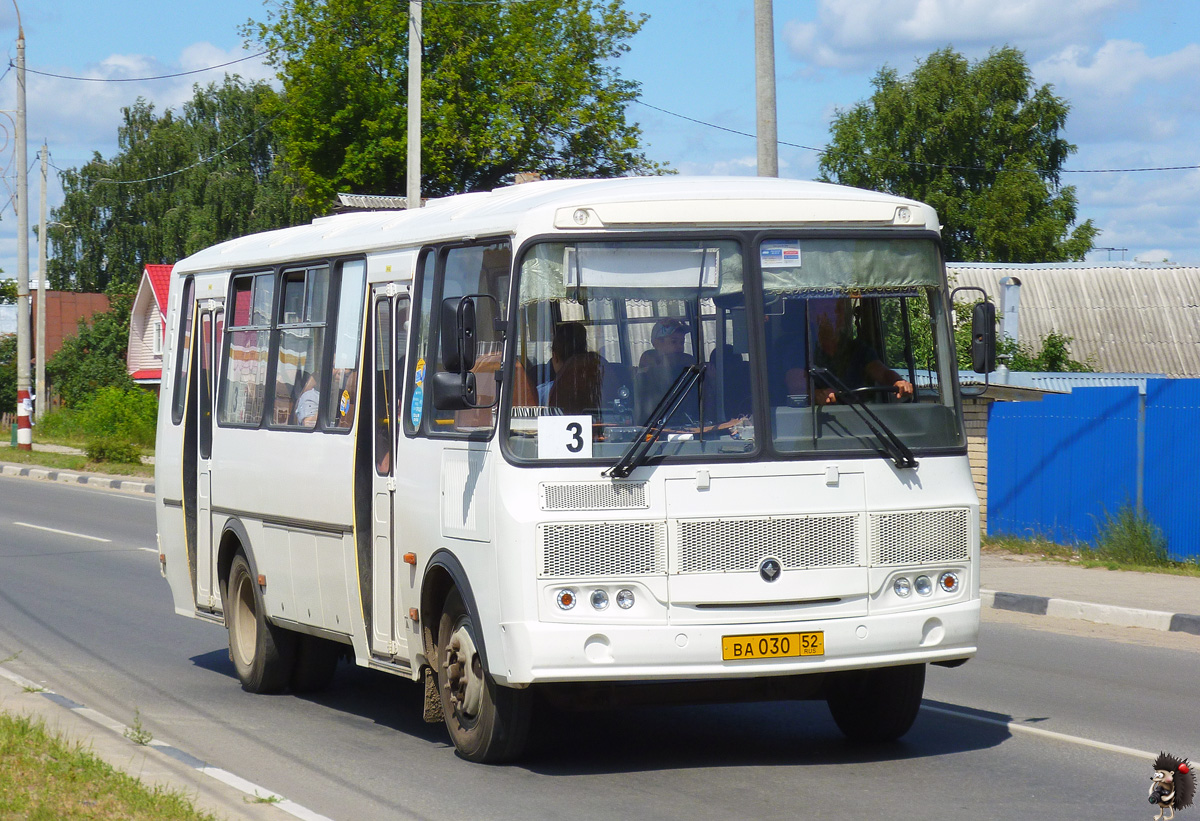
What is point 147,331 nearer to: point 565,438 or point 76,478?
point 76,478

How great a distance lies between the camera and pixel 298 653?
10.3 m

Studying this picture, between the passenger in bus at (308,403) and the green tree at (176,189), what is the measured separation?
215 feet

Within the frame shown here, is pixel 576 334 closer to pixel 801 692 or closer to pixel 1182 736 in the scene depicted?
pixel 801 692

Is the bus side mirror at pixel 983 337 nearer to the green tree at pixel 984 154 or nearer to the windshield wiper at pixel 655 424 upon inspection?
the windshield wiper at pixel 655 424

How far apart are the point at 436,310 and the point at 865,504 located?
237 centimetres

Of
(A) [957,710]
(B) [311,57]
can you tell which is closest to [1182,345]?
(B) [311,57]

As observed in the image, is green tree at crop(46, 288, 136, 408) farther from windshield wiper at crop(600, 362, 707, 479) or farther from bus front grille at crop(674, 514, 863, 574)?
bus front grille at crop(674, 514, 863, 574)

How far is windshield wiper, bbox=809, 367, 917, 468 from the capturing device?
738 cm

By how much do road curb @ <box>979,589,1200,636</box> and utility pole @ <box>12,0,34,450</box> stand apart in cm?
3021

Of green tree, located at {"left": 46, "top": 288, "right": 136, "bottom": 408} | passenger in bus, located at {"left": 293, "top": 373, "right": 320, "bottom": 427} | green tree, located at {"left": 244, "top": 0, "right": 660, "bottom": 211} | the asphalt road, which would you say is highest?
green tree, located at {"left": 244, "top": 0, "right": 660, "bottom": 211}

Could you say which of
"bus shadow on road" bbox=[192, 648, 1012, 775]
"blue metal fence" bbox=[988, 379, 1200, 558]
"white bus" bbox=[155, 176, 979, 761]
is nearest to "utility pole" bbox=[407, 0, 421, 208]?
"blue metal fence" bbox=[988, 379, 1200, 558]

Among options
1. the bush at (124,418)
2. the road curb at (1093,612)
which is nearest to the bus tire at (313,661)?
the road curb at (1093,612)

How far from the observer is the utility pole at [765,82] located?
650 inches

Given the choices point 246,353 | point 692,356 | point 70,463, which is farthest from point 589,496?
point 70,463
